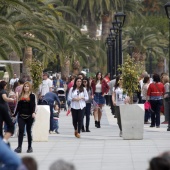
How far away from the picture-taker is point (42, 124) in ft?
66.2

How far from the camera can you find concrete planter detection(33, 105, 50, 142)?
20125 millimetres

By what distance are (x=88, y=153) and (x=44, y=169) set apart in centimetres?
331

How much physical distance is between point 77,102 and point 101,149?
3.42 m

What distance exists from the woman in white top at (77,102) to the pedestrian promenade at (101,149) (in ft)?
1.40

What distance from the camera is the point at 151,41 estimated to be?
83000mm

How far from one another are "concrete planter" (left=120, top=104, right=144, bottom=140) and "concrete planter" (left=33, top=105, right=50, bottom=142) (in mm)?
1836

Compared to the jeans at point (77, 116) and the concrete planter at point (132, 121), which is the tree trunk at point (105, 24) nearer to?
the jeans at point (77, 116)

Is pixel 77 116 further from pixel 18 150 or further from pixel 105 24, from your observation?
pixel 105 24

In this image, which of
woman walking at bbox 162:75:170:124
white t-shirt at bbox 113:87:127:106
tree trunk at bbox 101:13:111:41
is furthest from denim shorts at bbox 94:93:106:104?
tree trunk at bbox 101:13:111:41

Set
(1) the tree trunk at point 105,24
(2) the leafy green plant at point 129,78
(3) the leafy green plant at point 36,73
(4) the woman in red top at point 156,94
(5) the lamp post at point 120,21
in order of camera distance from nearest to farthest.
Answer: (2) the leafy green plant at point 129,78, (3) the leafy green plant at point 36,73, (4) the woman in red top at point 156,94, (5) the lamp post at point 120,21, (1) the tree trunk at point 105,24

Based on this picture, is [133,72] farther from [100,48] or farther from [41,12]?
[100,48]

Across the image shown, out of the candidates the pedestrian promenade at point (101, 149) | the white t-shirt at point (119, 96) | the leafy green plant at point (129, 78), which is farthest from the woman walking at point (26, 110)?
the white t-shirt at point (119, 96)

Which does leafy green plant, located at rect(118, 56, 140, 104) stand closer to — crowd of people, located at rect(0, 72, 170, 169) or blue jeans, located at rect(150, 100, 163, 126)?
crowd of people, located at rect(0, 72, 170, 169)

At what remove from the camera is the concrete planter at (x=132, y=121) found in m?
20.5
